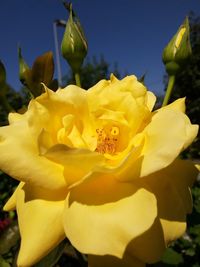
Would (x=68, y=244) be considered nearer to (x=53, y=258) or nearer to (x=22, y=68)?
(x=53, y=258)

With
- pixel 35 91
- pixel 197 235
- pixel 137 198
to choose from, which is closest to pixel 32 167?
pixel 137 198

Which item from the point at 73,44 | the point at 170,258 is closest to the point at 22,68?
the point at 73,44

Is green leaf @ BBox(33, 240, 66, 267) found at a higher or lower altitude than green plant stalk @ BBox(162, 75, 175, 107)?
lower

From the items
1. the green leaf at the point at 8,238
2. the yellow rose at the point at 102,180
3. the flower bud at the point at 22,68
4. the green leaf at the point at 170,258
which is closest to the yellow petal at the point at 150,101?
the yellow rose at the point at 102,180

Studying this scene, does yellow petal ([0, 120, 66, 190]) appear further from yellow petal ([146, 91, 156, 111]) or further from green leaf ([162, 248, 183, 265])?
green leaf ([162, 248, 183, 265])

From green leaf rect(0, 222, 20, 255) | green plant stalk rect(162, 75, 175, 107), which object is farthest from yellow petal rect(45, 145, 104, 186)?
green leaf rect(0, 222, 20, 255)

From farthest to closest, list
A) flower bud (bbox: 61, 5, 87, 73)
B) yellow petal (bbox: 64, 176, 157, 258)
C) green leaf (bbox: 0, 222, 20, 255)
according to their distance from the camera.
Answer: green leaf (bbox: 0, 222, 20, 255)
flower bud (bbox: 61, 5, 87, 73)
yellow petal (bbox: 64, 176, 157, 258)

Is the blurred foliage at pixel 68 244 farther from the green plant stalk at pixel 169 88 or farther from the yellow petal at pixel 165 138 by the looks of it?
the yellow petal at pixel 165 138
